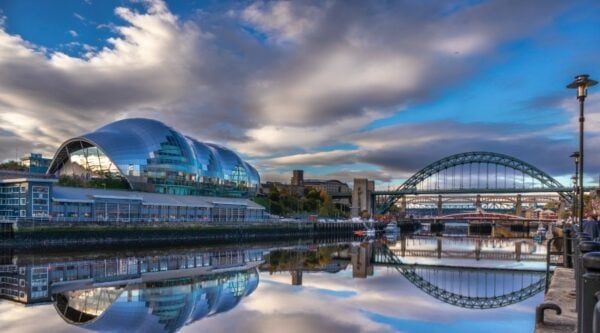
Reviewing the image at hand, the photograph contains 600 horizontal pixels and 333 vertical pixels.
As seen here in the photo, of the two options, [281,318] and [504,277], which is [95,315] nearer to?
[281,318]

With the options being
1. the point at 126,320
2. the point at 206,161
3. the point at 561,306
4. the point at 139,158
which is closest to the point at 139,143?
the point at 139,158

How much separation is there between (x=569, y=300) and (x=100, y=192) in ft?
205

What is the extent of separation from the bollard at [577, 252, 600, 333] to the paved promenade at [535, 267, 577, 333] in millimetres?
5951

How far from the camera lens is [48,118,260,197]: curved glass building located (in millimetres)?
86312

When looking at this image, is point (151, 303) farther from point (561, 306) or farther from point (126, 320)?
point (561, 306)

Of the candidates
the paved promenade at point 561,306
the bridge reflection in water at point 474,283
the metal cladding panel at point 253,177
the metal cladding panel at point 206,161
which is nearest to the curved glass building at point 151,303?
the bridge reflection in water at point 474,283

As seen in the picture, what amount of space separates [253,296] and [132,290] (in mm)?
5404

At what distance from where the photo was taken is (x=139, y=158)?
86.4 meters

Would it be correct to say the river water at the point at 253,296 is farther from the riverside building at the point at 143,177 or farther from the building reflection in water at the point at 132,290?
the riverside building at the point at 143,177

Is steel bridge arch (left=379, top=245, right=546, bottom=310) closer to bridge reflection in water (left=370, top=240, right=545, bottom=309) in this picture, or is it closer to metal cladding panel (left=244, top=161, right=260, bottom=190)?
bridge reflection in water (left=370, top=240, right=545, bottom=309)

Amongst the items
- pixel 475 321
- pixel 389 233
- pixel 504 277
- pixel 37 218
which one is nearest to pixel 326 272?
pixel 504 277

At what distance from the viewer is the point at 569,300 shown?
41.2 ft

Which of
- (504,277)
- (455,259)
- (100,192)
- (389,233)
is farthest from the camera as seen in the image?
(389,233)

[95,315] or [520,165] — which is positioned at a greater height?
[520,165]
